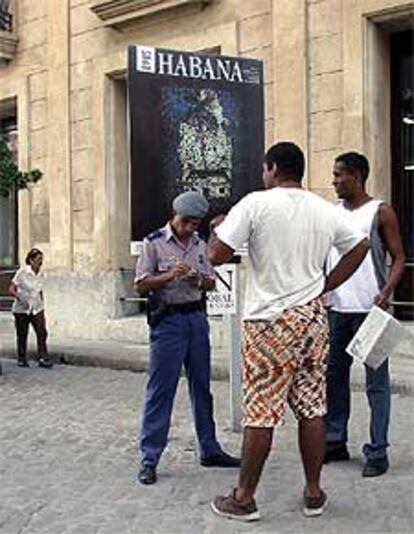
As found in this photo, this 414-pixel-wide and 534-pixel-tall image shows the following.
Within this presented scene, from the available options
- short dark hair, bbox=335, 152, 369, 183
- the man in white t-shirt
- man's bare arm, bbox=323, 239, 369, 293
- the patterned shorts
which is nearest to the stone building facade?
short dark hair, bbox=335, 152, 369, 183

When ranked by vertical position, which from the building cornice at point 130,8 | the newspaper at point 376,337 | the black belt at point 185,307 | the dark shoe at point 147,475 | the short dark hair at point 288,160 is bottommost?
the dark shoe at point 147,475

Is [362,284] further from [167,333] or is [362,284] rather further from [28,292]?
[28,292]

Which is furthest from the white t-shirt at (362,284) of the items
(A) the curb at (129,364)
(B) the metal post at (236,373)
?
(A) the curb at (129,364)

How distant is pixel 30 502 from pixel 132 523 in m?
0.77

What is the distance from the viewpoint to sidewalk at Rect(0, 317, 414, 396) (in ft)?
30.4

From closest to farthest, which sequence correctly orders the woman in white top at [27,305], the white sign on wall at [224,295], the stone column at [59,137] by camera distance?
the white sign on wall at [224,295], the woman in white top at [27,305], the stone column at [59,137]

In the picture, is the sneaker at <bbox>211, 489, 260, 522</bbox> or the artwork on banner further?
the artwork on banner

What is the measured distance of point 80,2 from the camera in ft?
48.6

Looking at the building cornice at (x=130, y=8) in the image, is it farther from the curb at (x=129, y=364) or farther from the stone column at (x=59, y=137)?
the curb at (x=129, y=364)

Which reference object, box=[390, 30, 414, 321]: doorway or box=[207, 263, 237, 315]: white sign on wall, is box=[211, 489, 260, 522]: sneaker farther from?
box=[390, 30, 414, 321]: doorway

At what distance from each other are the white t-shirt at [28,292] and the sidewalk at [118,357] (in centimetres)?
78

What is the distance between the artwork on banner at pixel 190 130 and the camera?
22.5 ft

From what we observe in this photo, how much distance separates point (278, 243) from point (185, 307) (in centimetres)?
125

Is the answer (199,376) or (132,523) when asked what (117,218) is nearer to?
(199,376)
